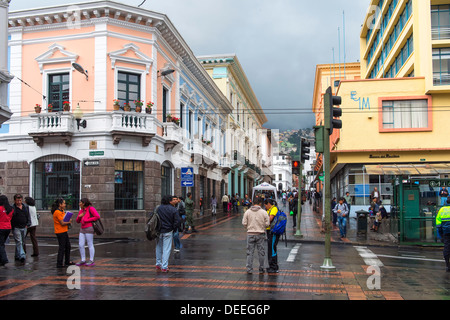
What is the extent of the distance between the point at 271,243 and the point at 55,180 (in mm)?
14586

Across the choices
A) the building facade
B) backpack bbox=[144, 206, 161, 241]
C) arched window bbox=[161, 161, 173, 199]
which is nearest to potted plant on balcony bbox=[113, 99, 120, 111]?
the building facade

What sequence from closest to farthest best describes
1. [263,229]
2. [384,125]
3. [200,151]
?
[263,229] → [384,125] → [200,151]

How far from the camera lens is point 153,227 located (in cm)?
988

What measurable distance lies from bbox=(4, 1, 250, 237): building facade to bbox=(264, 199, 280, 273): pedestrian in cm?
1099

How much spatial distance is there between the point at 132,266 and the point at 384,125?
21.1 m

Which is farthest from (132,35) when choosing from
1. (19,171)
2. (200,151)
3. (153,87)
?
(200,151)

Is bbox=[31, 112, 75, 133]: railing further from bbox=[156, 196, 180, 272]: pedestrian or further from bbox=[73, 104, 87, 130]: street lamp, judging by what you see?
bbox=[156, 196, 180, 272]: pedestrian

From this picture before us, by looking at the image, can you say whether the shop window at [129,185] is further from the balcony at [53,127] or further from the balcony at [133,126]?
the balcony at [53,127]

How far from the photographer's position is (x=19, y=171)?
2180 cm

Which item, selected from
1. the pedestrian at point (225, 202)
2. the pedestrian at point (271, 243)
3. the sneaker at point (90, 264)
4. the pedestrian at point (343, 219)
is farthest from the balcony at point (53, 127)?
the pedestrian at point (225, 202)

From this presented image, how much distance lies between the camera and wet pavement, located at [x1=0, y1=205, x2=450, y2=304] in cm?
757

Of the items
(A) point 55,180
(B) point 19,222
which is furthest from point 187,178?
(B) point 19,222

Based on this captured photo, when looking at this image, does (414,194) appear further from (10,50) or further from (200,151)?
(10,50)

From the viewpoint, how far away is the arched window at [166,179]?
2428 centimetres
